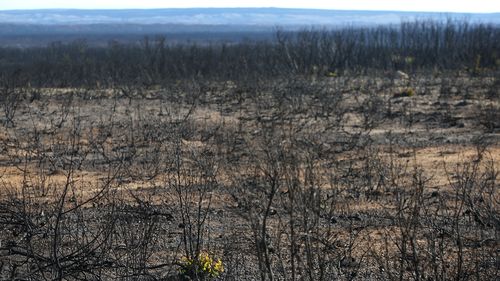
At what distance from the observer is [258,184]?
6.19 metres

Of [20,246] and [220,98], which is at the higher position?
[20,246]

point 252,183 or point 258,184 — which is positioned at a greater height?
point 258,184

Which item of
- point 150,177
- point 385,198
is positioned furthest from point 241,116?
point 385,198

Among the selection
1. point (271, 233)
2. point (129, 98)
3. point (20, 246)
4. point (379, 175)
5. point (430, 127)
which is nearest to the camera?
point (20, 246)

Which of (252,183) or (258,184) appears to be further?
(252,183)

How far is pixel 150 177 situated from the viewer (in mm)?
9508

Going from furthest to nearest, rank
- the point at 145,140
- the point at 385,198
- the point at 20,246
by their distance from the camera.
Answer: the point at 145,140, the point at 385,198, the point at 20,246

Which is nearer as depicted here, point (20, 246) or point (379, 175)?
point (20, 246)

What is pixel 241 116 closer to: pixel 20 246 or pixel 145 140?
pixel 145 140

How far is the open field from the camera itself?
5.31 m

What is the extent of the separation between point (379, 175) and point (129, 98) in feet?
39.5

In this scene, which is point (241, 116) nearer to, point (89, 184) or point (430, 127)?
point (430, 127)

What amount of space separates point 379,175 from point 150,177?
2639 millimetres

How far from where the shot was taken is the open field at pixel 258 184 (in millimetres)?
5306
